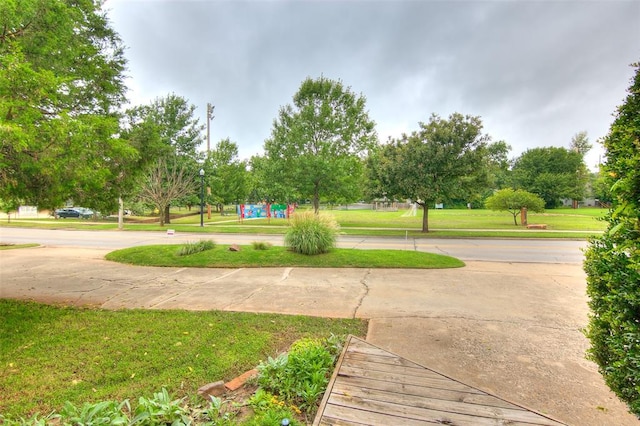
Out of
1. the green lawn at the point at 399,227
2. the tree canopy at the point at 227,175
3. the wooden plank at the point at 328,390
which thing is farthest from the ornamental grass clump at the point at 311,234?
the tree canopy at the point at 227,175

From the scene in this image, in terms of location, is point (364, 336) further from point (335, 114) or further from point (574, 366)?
point (335, 114)

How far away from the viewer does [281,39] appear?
43.0 ft

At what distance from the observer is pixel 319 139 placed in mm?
20672

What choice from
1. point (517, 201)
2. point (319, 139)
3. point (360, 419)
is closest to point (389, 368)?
point (360, 419)

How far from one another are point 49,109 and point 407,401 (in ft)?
18.9

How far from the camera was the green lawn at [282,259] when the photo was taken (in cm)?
870

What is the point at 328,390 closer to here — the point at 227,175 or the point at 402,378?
the point at 402,378

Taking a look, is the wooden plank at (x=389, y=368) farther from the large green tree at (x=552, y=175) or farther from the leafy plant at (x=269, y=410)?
the large green tree at (x=552, y=175)

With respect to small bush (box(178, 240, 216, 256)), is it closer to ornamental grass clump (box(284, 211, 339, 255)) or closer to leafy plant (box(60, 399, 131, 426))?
ornamental grass clump (box(284, 211, 339, 255))

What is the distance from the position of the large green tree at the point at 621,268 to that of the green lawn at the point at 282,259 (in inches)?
260

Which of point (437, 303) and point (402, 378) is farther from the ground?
point (402, 378)

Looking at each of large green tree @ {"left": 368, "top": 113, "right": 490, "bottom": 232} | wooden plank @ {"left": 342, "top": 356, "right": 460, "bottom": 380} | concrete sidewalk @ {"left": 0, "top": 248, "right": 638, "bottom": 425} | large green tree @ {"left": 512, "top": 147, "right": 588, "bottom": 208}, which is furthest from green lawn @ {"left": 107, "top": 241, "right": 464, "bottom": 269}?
large green tree @ {"left": 512, "top": 147, "right": 588, "bottom": 208}

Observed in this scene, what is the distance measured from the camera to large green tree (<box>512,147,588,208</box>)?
155 feet

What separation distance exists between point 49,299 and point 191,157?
22.1m
